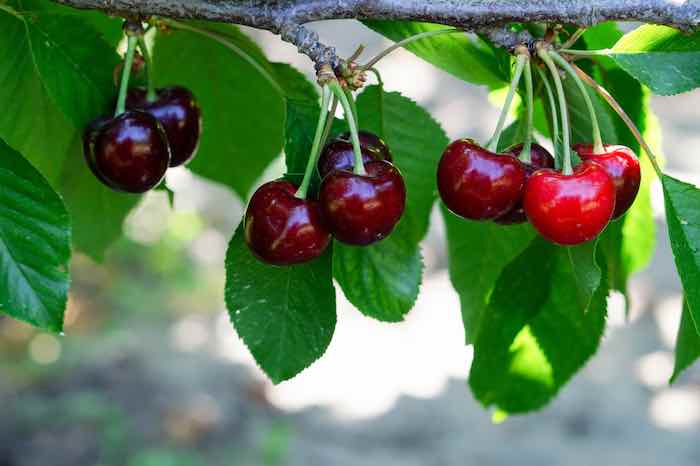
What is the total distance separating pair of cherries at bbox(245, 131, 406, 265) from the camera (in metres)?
1.03

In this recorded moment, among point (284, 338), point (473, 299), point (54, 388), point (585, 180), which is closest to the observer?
point (585, 180)

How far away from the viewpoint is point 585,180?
1023 mm

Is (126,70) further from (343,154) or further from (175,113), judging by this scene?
(343,154)

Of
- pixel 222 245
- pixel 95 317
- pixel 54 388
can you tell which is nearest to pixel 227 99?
pixel 54 388

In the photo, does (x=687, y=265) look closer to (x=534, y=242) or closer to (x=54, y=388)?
(x=534, y=242)

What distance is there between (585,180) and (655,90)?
161 mm

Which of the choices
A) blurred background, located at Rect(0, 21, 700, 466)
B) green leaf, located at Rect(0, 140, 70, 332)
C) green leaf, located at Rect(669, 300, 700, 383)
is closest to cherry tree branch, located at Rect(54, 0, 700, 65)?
green leaf, located at Rect(0, 140, 70, 332)

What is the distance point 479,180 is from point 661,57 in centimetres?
28

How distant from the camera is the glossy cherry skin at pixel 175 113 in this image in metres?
1.31

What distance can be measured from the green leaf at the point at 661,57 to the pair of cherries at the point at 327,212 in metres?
0.33

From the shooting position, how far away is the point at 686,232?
106 cm

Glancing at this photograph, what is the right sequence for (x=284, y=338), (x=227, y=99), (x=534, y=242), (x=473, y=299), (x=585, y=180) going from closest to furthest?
(x=585, y=180), (x=284, y=338), (x=534, y=242), (x=473, y=299), (x=227, y=99)

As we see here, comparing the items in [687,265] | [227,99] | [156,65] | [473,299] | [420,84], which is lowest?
A: [420,84]

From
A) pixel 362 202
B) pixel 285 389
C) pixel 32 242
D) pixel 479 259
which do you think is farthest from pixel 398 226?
pixel 285 389
